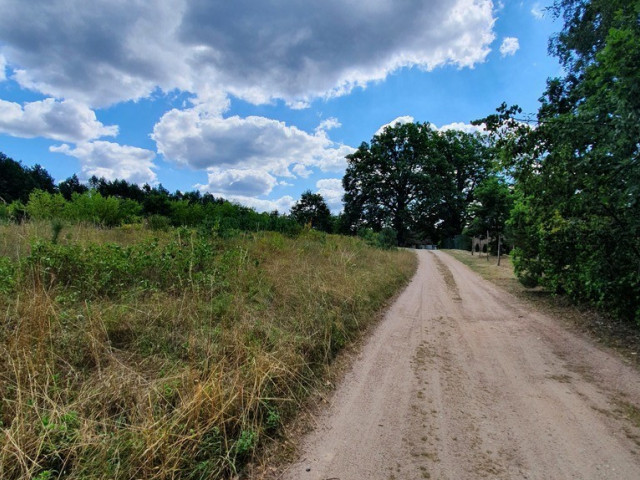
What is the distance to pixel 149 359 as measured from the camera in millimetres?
3434

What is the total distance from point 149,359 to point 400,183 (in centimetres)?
4286

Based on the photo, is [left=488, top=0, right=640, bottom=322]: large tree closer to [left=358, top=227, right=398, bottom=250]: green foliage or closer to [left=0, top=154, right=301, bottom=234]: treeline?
[left=0, top=154, right=301, bottom=234]: treeline

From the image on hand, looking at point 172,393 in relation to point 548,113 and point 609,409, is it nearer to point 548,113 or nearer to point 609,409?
point 609,409

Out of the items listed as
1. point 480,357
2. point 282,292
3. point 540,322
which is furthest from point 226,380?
point 540,322

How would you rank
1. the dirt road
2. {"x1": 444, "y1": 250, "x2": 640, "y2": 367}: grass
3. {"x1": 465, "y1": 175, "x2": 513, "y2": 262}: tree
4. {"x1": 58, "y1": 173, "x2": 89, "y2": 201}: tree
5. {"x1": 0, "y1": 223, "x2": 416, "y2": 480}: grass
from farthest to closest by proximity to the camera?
1. {"x1": 58, "y1": 173, "x2": 89, "y2": 201}: tree
2. {"x1": 465, "y1": 175, "x2": 513, "y2": 262}: tree
3. {"x1": 444, "y1": 250, "x2": 640, "y2": 367}: grass
4. the dirt road
5. {"x1": 0, "y1": 223, "x2": 416, "y2": 480}: grass

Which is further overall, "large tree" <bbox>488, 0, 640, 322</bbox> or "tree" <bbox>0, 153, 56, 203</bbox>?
"tree" <bbox>0, 153, 56, 203</bbox>

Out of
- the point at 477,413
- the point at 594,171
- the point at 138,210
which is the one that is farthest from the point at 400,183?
the point at 477,413

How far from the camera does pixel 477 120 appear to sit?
591 centimetres

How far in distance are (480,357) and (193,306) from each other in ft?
14.2

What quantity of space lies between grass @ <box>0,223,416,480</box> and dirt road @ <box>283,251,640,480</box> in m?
0.57

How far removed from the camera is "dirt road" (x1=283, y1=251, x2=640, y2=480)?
8.59 ft

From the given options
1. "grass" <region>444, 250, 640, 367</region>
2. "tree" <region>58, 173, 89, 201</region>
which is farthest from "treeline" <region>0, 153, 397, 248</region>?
"grass" <region>444, 250, 640, 367</region>

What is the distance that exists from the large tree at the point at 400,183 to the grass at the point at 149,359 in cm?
3818

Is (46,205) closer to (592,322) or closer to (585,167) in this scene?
(585,167)
